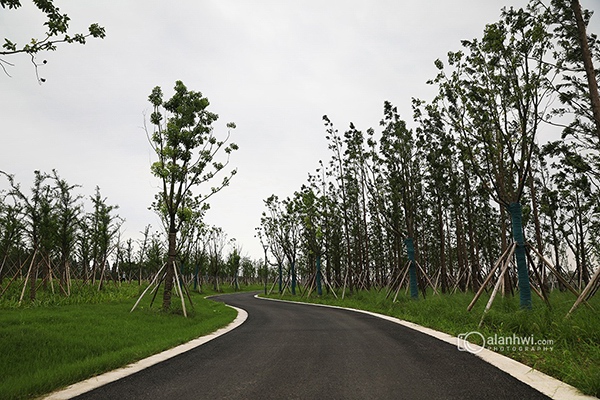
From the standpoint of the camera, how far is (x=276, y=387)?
4273 mm

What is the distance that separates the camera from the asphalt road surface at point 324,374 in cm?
400

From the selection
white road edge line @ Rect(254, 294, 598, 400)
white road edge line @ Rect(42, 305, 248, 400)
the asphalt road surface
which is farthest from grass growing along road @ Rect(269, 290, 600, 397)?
white road edge line @ Rect(42, 305, 248, 400)

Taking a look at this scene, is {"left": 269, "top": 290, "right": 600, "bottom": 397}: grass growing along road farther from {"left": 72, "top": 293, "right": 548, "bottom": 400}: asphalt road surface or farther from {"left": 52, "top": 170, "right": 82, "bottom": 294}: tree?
{"left": 52, "top": 170, "right": 82, "bottom": 294}: tree

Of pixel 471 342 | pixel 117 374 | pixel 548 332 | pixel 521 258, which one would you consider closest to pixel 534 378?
pixel 471 342

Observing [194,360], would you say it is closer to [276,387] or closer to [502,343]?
[276,387]

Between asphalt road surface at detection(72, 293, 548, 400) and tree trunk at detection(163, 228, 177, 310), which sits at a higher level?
tree trunk at detection(163, 228, 177, 310)

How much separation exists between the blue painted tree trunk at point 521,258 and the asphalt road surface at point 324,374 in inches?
147

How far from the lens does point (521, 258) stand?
376 inches

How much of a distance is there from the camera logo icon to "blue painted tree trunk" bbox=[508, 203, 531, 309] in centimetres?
260

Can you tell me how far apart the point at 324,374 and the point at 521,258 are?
24.6 ft

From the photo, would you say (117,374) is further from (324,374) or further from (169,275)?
(169,275)

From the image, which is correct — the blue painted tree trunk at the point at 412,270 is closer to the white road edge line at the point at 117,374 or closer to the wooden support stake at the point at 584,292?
the wooden support stake at the point at 584,292

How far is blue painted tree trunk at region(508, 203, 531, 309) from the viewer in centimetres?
925

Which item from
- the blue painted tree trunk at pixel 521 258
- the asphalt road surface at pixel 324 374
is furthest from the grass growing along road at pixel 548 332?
the asphalt road surface at pixel 324 374
